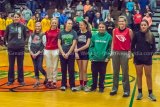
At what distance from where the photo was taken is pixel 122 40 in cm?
1005

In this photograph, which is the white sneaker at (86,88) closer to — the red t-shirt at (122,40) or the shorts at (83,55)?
the shorts at (83,55)

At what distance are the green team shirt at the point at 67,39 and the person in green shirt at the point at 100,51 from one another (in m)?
0.53

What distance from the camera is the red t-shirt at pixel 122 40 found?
10.0 meters

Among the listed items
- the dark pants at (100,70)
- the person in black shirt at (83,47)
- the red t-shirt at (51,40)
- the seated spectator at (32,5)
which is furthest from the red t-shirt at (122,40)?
the seated spectator at (32,5)

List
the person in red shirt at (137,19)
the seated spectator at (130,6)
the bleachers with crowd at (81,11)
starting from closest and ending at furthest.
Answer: the person in red shirt at (137,19), the bleachers with crowd at (81,11), the seated spectator at (130,6)

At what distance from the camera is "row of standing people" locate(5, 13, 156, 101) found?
985 centimetres

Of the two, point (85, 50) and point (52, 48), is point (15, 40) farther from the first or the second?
point (85, 50)

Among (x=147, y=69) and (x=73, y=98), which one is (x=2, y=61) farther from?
(x=147, y=69)

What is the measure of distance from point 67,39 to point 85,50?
1.89 feet

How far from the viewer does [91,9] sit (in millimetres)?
23594

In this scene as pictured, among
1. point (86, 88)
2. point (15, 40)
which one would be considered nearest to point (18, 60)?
point (15, 40)

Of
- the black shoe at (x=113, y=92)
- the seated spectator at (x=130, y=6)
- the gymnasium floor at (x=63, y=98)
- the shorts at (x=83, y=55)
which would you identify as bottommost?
the gymnasium floor at (x=63, y=98)

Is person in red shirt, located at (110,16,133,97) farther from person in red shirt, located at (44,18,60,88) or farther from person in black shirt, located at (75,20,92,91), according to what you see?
person in red shirt, located at (44,18,60,88)

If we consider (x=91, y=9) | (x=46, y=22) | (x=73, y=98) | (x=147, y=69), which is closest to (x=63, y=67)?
(x=73, y=98)
